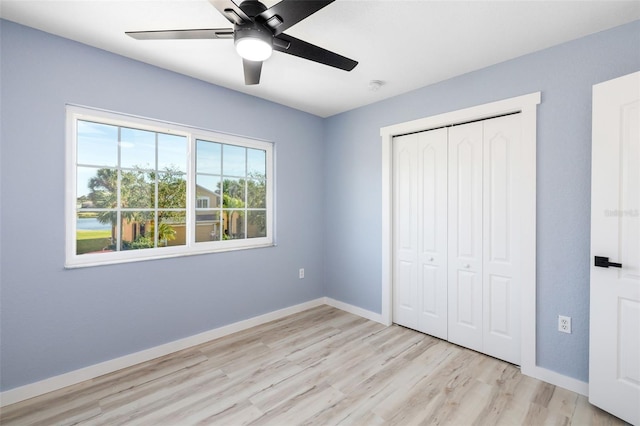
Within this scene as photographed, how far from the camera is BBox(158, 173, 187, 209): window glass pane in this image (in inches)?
108

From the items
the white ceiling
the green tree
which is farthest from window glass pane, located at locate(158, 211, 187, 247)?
the white ceiling

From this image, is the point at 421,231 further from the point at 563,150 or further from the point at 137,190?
the point at 137,190

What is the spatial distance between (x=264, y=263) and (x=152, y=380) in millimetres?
1500

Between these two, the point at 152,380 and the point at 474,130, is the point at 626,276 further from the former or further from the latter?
the point at 152,380

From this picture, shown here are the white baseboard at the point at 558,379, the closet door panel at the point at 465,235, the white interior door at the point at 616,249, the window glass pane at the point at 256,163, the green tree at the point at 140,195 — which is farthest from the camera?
the window glass pane at the point at 256,163

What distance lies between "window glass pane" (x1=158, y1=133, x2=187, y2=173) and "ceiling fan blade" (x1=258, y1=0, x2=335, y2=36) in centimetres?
173

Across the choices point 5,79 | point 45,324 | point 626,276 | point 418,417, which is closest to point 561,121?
point 626,276

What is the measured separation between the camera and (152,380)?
2270mm

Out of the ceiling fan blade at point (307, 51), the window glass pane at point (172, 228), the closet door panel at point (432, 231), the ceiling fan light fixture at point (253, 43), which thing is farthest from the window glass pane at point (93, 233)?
the closet door panel at point (432, 231)

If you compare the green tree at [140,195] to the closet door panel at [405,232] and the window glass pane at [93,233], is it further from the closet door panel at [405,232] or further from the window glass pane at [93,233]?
the closet door panel at [405,232]

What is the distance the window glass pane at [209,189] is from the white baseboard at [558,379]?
3.17 meters

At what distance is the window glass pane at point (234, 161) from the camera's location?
3.19m

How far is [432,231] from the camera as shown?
9.89 feet

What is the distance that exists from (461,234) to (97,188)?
322 centimetres
